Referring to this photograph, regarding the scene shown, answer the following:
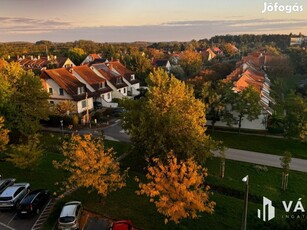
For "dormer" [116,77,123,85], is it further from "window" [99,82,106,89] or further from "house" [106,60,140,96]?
"window" [99,82,106,89]

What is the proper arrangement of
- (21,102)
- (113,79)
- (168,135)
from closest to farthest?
(168,135)
(21,102)
(113,79)

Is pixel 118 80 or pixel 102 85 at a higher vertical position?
pixel 118 80

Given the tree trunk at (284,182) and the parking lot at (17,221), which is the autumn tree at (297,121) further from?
the parking lot at (17,221)

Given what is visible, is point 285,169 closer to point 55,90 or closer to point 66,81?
point 66,81

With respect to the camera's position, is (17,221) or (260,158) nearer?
(17,221)

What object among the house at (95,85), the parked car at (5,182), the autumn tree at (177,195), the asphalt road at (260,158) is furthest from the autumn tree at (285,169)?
the house at (95,85)

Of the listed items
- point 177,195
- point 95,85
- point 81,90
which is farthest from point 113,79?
point 177,195
